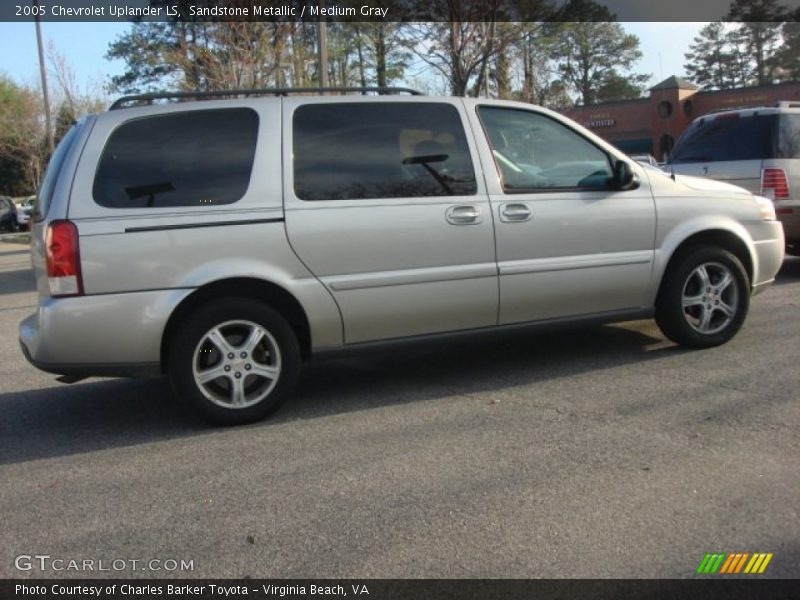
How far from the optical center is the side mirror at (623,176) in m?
5.32

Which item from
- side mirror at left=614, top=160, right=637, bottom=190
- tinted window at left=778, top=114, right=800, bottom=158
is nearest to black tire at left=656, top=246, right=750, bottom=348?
side mirror at left=614, top=160, right=637, bottom=190

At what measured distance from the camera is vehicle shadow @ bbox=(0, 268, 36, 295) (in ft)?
39.7

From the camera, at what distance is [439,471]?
12.4 ft

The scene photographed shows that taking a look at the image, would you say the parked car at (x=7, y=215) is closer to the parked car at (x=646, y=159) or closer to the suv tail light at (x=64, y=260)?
the parked car at (x=646, y=159)

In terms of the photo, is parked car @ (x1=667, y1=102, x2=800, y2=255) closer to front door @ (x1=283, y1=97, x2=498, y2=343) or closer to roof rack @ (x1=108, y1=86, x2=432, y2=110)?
front door @ (x1=283, y1=97, x2=498, y2=343)

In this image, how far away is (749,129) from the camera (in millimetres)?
8898

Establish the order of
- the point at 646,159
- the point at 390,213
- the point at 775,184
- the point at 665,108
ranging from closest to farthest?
the point at 390,213
the point at 775,184
the point at 646,159
the point at 665,108

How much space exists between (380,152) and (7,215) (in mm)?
31910

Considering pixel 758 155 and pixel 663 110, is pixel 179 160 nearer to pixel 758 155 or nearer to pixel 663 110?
pixel 758 155

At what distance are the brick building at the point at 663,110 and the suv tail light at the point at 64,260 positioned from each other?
33.4m

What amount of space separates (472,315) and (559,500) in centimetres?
181

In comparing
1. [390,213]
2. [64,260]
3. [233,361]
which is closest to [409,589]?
[233,361]

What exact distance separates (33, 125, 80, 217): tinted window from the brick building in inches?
1302
